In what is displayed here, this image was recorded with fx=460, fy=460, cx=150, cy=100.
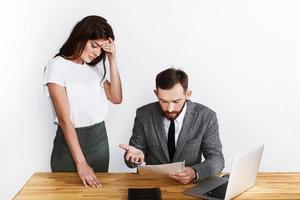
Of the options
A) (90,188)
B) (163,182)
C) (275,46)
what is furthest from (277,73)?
(90,188)

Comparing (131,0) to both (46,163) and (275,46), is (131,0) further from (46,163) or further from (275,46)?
(46,163)

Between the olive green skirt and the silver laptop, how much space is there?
3.05 feet

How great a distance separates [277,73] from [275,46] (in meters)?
0.22

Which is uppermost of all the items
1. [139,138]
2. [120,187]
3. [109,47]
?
[109,47]

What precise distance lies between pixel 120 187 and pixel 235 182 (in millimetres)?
633

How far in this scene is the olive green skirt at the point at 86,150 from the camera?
124 inches

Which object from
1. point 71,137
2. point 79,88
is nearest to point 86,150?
point 71,137

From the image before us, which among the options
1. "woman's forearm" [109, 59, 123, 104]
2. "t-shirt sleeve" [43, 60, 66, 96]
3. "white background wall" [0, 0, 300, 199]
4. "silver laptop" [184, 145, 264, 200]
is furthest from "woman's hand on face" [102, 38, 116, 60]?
"silver laptop" [184, 145, 264, 200]

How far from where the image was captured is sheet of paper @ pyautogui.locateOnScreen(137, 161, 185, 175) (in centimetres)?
261

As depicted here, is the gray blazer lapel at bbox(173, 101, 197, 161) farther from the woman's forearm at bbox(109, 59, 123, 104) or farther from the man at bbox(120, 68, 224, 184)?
the woman's forearm at bbox(109, 59, 123, 104)

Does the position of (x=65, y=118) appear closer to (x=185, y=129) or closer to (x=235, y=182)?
(x=185, y=129)

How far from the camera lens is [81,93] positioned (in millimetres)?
3102

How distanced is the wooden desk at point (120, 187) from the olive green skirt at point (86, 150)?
396 mm

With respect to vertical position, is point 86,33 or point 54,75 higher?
point 86,33
